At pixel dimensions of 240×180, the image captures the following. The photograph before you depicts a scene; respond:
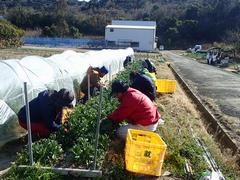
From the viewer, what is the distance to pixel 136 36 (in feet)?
233

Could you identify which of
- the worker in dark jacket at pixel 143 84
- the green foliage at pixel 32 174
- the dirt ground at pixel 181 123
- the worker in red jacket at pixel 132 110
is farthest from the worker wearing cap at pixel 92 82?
the green foliage at pixel 32 174

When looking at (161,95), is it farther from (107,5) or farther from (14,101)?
(107,5)

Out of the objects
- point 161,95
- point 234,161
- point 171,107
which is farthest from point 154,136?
point 161,95

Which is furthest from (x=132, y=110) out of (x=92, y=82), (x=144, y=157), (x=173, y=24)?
(x=173, y=24)

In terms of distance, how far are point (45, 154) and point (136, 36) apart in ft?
217

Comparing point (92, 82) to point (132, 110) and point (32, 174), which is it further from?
point (32, 174)

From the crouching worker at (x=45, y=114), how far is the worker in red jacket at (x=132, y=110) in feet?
3.20

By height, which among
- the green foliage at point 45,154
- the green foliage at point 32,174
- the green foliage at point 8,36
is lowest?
the green foliage at point 8,36

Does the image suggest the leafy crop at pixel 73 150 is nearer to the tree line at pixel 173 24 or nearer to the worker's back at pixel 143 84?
the worker's back at pixel 143 84

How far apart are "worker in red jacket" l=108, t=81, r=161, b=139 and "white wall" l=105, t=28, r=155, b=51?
62954 millimetres

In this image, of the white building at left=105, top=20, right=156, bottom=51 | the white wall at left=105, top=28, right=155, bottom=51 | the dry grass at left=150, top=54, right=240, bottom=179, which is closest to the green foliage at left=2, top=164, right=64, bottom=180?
the dry grass at left=150, top=54, right=240, bottom=179

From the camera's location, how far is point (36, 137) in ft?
24.3

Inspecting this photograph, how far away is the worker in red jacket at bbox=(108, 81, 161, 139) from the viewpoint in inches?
274

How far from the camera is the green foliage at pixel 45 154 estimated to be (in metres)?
5.89
